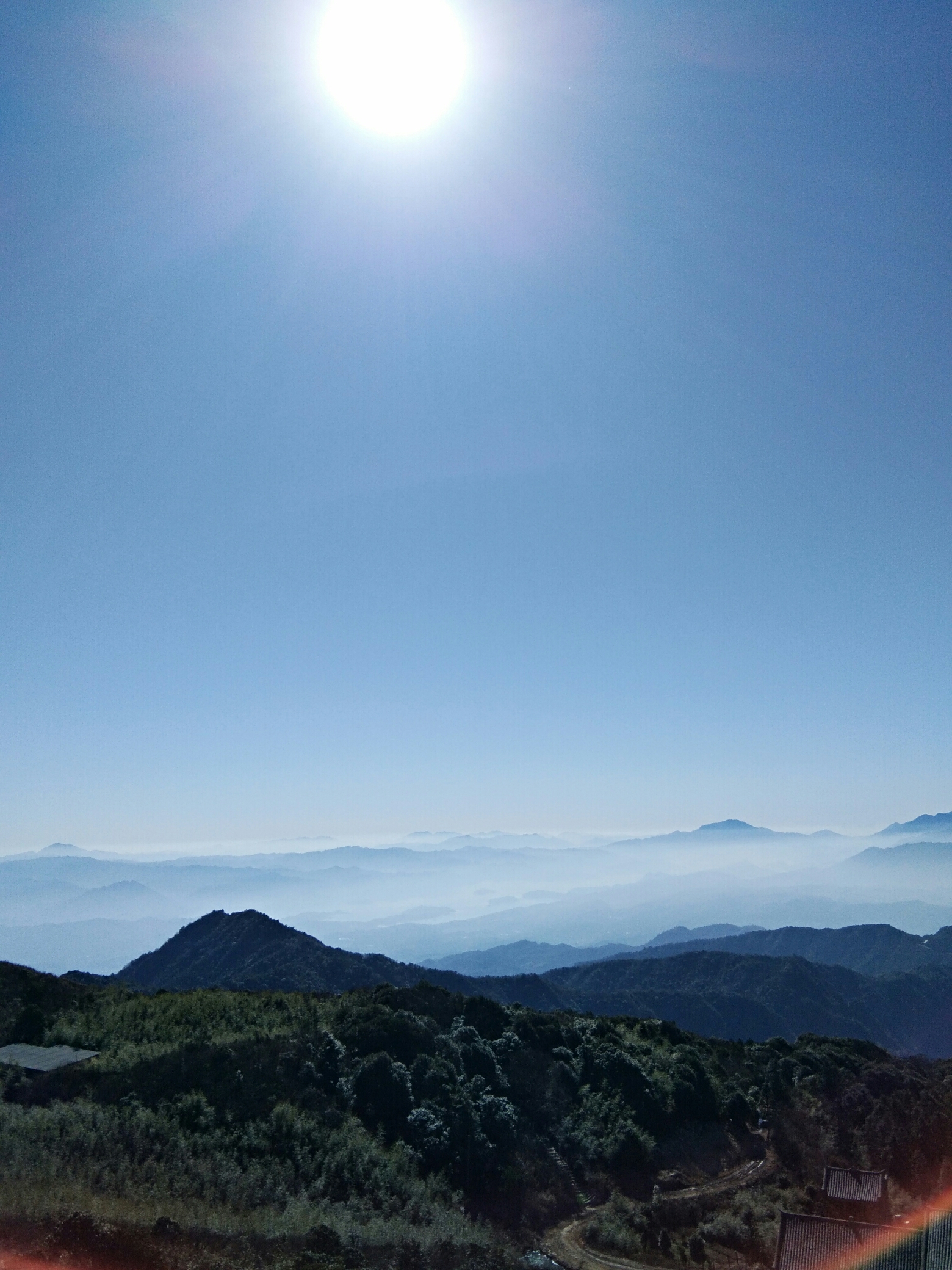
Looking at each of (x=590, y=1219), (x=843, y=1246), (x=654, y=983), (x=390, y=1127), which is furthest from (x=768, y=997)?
(x=843, y=1246)

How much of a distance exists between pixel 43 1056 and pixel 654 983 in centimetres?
13484

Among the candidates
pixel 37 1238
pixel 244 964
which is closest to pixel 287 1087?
pixel 37 1238

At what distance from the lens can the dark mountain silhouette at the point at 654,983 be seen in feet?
311

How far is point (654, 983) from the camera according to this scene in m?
141

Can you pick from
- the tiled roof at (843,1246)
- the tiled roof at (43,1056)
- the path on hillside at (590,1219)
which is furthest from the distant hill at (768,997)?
the tiled roof at (843,1246)

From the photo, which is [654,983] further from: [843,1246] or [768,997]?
[843,1246]

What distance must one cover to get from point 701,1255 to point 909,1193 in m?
10.3

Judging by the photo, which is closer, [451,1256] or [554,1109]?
[451,1256]

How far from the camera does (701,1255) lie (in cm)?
2130

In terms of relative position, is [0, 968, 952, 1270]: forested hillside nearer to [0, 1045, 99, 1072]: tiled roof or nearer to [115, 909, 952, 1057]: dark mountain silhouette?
[0, 1045, 99, 1072]: tiled roof

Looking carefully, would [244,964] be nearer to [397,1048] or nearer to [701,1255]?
[397,1048]

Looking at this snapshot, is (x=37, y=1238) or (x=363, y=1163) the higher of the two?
(x=37, y=1238)

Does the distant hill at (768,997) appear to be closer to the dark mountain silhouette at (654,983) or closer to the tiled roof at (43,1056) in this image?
the dark mountain silhouette at (654,983)

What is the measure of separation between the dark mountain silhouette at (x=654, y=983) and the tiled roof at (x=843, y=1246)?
51883mm
